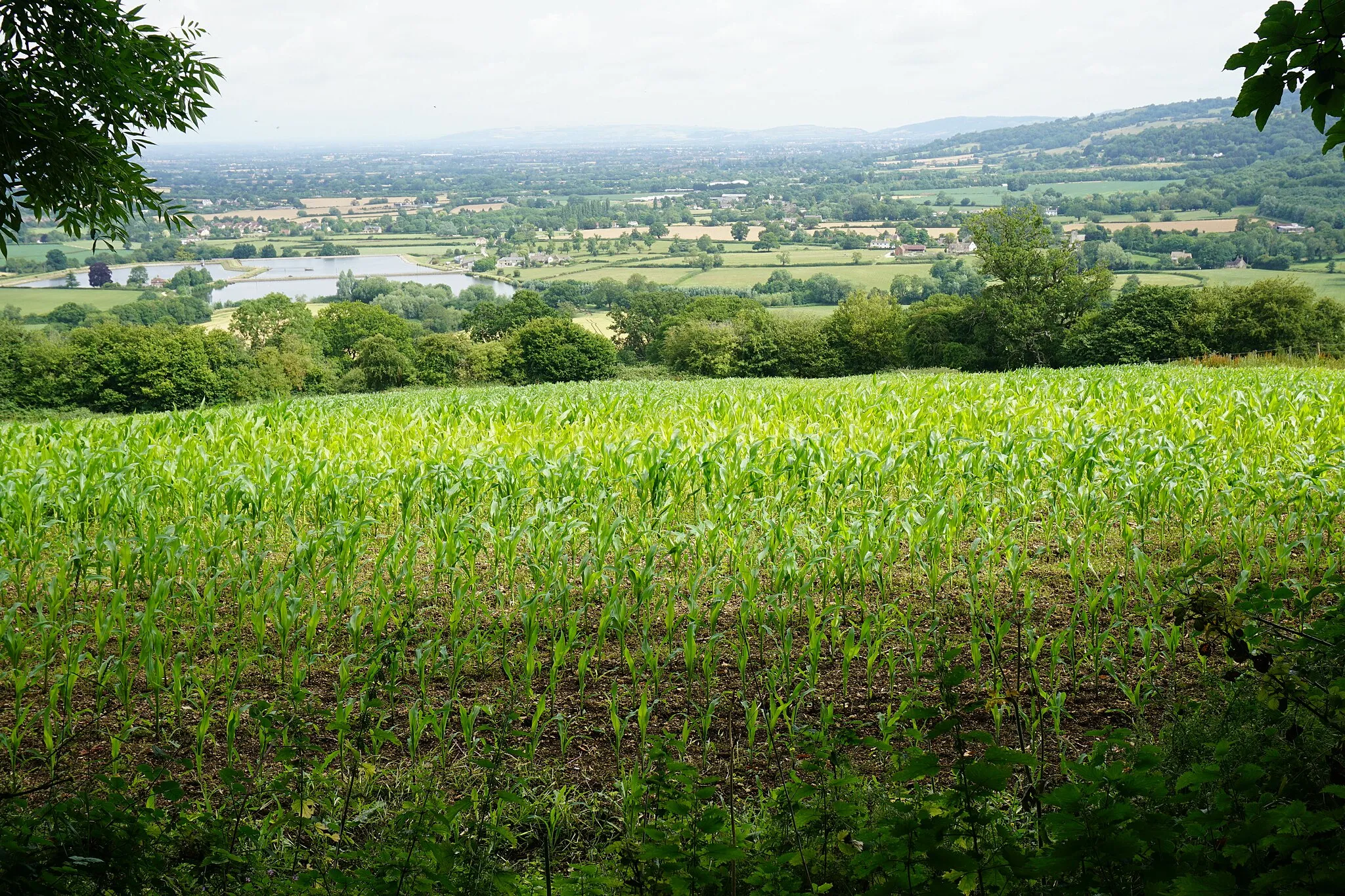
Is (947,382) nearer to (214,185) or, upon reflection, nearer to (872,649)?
(872,649)

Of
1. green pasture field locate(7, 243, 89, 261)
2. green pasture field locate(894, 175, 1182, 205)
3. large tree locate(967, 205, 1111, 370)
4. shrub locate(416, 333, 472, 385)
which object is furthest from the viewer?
green pasture field locate(894, 175, 1182, 205)

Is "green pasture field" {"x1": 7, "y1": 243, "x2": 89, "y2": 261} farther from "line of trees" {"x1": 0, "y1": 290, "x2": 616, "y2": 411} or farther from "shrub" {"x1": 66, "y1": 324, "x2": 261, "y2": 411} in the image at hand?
"shrub" {"x1": 66, "y1": 324, "x2": 261, "y2": 411}

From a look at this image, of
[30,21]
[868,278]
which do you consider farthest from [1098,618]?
[868,278]

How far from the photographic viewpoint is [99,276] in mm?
107625

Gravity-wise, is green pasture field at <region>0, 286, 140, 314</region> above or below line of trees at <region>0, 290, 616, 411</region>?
above

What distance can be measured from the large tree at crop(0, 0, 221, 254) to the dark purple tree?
12186 centimetres

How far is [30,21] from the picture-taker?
5.86 m

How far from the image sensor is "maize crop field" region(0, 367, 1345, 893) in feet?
10.4

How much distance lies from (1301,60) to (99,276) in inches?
5163

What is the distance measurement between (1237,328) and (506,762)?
2123 inches

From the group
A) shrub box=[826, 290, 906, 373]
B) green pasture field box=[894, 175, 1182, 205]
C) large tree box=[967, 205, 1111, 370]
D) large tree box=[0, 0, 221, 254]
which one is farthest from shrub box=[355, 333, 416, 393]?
green pasture field box=[894, 175, 1182, 205]

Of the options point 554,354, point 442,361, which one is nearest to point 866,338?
point 554,354

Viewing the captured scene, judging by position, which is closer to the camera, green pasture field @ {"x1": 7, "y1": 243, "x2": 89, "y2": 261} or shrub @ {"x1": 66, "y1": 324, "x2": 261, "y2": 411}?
shrub @ {"x1": 66, "y1": 324, "x2": 261, "y2": 411}

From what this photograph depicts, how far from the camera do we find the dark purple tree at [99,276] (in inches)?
4215
